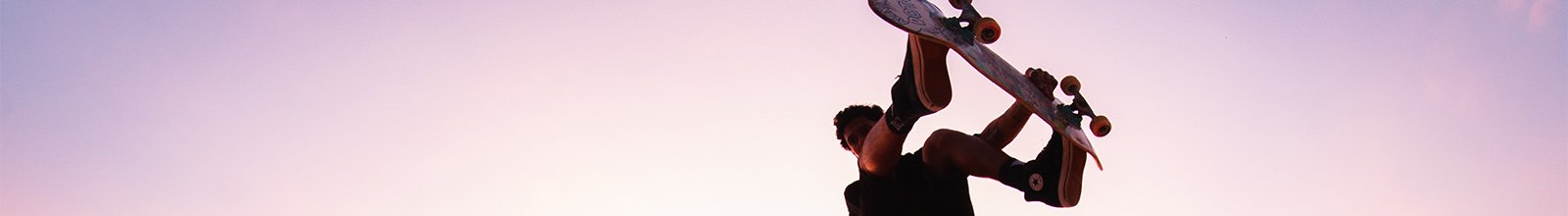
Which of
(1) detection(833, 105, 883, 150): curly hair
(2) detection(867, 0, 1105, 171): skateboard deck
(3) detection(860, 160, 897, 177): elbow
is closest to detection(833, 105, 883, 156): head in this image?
(1) detection(833, 105, 883, 150): curly hair

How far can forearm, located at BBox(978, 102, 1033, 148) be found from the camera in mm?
5243

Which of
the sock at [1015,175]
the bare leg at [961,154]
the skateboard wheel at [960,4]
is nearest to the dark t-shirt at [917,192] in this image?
the bare leg at [961,154]

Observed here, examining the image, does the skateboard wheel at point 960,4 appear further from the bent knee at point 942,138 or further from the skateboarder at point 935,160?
the bent knee at point 942,138

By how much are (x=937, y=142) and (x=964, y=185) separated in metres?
0.37

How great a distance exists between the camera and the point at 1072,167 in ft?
14.8

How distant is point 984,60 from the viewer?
468cm

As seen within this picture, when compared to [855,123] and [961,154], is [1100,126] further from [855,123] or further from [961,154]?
[855,123]

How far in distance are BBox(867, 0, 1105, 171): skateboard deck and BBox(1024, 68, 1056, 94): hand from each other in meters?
0.02

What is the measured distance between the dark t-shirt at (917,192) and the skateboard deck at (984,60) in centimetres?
52

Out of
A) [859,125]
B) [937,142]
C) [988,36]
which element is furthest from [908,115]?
[859,125]

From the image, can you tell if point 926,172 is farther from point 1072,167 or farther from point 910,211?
point 1072,167

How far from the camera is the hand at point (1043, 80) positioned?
16.0 ft

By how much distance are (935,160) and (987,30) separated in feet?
2.10

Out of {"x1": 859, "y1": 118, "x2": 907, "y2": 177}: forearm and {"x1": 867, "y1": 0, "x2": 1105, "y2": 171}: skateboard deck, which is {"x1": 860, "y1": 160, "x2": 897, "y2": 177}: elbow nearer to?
{"x1": 859, "y1": 118, "x2": 907, "y2": 177}: forearm
